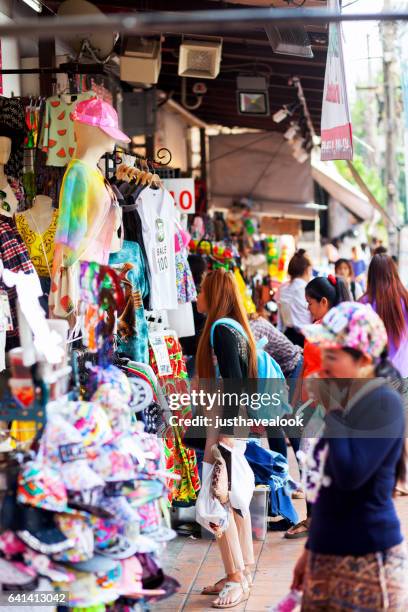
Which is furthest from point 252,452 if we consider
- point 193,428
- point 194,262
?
point 194,262

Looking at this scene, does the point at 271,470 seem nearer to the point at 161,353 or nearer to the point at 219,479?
the point at 161,353

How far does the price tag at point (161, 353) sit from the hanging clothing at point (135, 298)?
0.19m

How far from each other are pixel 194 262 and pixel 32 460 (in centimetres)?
522

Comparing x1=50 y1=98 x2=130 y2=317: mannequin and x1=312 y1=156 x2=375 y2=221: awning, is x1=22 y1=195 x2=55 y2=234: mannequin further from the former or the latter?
x1=312 y1=156 x2=375 y2=221: awning

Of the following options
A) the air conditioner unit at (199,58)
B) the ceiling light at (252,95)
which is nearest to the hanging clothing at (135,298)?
the air conditioner unit at (199,58)

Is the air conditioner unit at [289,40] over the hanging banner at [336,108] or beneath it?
over

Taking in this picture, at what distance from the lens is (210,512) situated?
5.14 m

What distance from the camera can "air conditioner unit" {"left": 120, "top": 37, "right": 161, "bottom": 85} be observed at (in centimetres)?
902

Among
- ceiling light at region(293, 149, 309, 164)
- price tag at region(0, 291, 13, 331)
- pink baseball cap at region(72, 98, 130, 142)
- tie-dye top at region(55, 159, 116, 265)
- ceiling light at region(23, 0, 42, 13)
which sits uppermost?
ceiling light at region(23, 0, 42, 13)

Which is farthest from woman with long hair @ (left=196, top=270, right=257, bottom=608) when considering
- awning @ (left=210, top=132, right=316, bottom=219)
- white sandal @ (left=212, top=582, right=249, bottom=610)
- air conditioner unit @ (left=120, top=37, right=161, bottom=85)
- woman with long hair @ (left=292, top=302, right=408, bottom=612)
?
awning @ (left=210, top=132, right=316, bottom=219)

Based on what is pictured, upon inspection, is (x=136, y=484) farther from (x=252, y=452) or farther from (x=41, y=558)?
(x=252, y=452)

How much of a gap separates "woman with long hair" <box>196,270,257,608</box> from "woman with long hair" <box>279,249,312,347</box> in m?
→ 3.92

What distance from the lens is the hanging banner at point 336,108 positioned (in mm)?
6154

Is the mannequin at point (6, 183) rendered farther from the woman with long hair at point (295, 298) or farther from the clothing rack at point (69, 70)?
the woman with long hair at point (295, 298)
